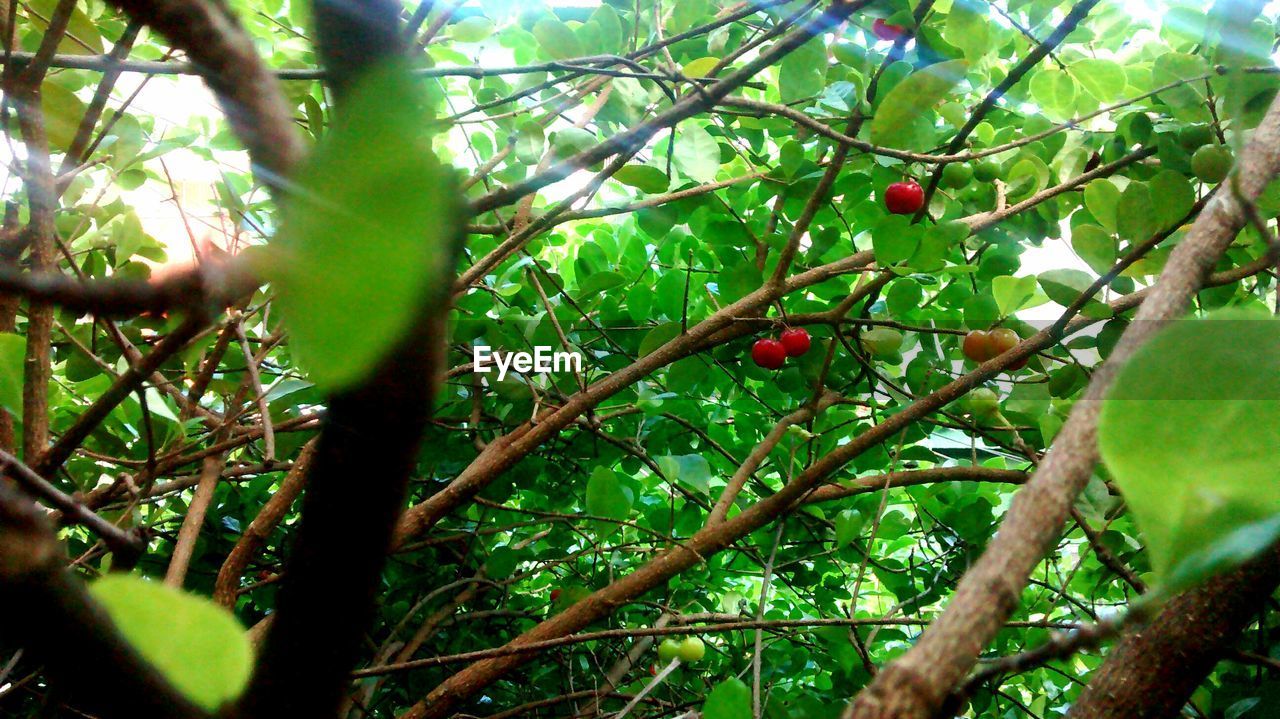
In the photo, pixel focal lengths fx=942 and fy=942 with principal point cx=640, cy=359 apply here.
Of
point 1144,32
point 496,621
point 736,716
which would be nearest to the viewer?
point 736,716

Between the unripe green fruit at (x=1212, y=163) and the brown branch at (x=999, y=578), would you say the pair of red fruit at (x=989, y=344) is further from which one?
the brown branch at (x=999, y=578)

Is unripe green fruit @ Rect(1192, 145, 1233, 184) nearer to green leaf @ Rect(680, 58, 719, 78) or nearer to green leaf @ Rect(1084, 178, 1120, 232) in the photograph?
green leaf @ Rect(1084, 178, 1120, 232)

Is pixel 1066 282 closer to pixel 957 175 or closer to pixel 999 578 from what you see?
pixel 957 175

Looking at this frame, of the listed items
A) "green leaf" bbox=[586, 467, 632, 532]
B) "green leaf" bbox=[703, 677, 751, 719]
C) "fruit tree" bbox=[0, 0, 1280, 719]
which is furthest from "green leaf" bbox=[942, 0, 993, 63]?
"green leaf" bbox=[703, 677, 751, 719]

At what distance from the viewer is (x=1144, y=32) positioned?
1.11 meters

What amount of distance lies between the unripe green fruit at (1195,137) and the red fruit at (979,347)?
0.68 ft

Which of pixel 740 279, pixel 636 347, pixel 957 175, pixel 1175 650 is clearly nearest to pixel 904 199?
pixel 957 175

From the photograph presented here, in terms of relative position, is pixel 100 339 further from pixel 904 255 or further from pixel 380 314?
pixel 380 314

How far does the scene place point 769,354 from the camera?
909mm

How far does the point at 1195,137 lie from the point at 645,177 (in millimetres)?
421

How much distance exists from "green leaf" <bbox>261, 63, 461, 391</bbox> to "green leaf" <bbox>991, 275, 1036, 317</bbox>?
0.71 metres

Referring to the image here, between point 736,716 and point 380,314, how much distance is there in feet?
0.79

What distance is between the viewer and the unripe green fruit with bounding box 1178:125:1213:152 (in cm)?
72

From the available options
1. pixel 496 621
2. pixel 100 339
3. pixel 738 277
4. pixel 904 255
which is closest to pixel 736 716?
pixel 904 255
